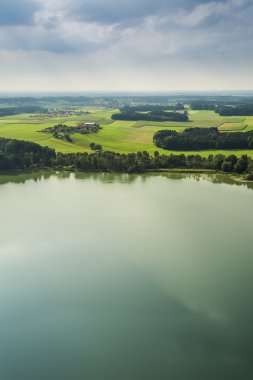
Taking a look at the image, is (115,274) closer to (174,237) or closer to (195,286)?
(195,286)

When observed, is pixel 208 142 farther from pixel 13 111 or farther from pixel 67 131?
pixel 13 111

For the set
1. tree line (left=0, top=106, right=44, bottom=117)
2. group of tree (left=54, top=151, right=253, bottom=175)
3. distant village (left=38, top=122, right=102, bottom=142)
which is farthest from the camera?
tree line (left=0, top=106, right=44, bottom=117)

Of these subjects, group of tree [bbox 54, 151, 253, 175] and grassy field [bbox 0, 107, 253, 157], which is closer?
group of tree [bbox 54, 151, 253, 175]

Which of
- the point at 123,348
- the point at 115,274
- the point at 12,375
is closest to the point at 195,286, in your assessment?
the point at 115,274

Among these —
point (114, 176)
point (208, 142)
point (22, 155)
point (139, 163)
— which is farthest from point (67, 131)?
point (114, 176)

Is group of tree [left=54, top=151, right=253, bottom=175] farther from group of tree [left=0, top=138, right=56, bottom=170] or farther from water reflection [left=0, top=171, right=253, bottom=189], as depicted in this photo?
group of tree [left=0, top=138, right=56, bottom=170]

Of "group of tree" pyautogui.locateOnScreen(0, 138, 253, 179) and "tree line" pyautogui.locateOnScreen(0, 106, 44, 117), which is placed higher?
"tree line" pyautogui.locateOnScreen(0, 106, 44, 117)

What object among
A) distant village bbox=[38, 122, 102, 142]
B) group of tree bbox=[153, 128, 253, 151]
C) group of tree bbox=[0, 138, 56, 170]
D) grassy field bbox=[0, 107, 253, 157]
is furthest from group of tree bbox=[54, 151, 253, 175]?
distant village bbox=[38, 122, 102, 142]
